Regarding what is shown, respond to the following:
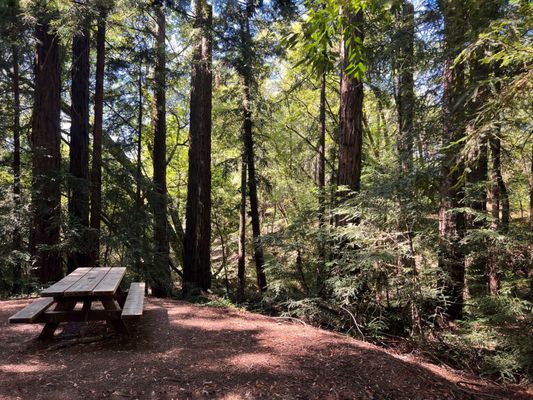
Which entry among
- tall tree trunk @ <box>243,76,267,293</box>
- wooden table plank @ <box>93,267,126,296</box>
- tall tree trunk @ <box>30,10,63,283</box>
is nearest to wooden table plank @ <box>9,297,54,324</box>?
wooden table plank @ <box>93,267,126,296</box>

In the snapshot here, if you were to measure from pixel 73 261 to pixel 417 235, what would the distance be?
773 cm

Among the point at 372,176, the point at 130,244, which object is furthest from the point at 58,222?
the point at 372,176

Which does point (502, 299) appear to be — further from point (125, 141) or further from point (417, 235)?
point (125, 141)

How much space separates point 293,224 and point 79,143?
5.82 m

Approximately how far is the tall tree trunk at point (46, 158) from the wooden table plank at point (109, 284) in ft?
11.6

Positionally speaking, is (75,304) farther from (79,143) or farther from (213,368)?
(79,143)

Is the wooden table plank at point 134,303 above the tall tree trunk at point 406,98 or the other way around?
the other way around

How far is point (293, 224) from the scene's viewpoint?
23.9 feet

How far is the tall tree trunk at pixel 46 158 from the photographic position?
8.28m

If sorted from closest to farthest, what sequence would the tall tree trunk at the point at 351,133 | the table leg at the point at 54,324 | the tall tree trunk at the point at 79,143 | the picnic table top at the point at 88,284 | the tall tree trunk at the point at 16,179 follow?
1. the picnic table top at the point at 88,284
2. the table leg at the point at 54,324
3. the tall tree trunk at the point at 351,133
4. the tall tree trunk at the point at 16,179
5. the tall tree trunk at the point at 79,143

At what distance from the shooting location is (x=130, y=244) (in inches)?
343

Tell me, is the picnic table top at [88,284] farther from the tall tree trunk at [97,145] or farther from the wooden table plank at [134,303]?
the tall tree trunk at [97,145]

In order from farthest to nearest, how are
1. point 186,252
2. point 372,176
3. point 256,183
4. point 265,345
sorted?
point 256,183, point 186,252, point 372,176, point 265,345

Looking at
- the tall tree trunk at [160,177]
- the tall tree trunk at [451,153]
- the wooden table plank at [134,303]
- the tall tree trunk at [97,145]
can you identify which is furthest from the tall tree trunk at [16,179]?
the tall tree trunk at [451,153]
